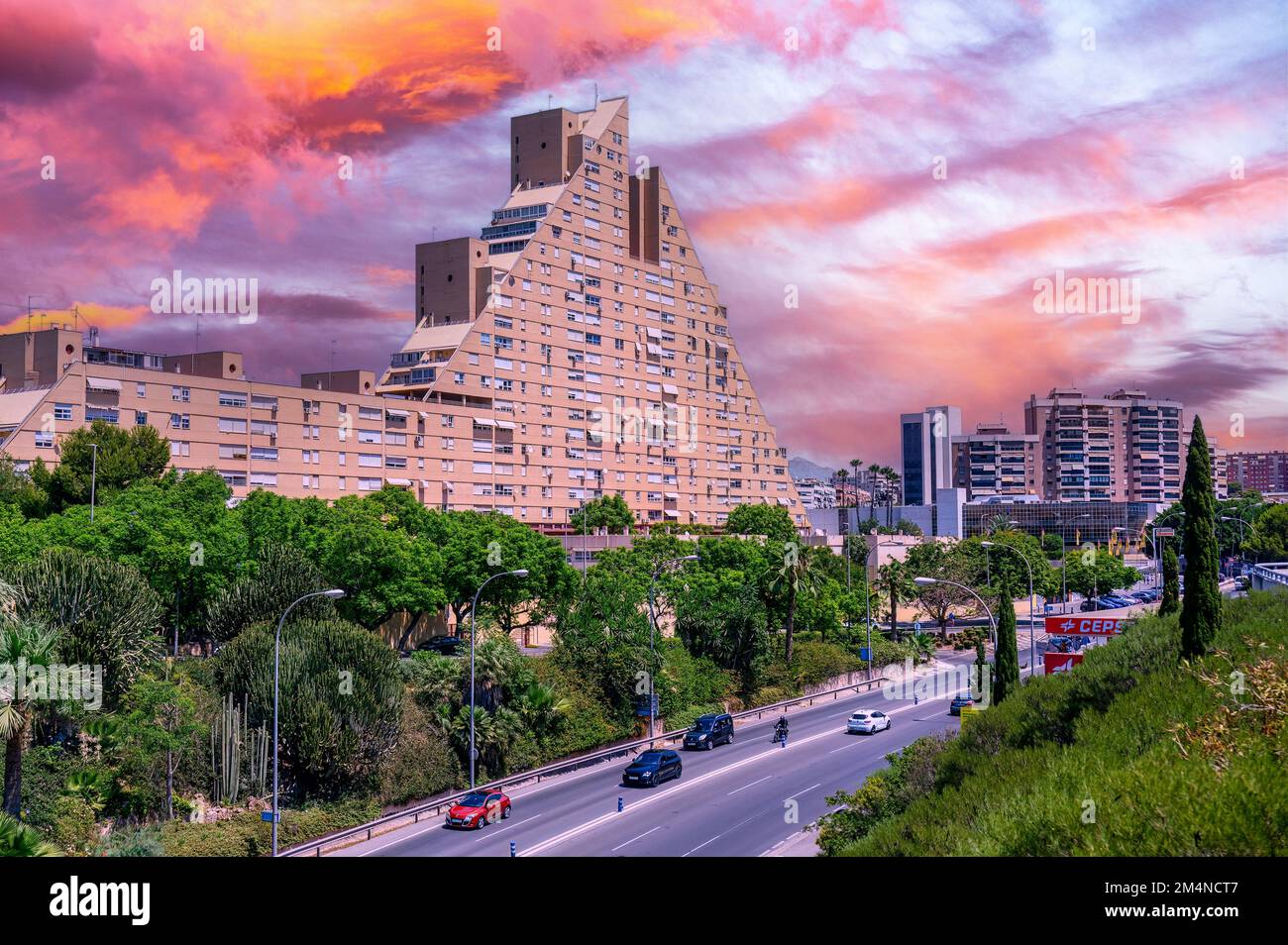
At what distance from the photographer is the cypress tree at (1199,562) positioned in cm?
2648

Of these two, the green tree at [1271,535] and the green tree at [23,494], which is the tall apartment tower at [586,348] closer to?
the green tree at [23,494]

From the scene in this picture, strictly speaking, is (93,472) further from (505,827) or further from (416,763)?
(505,827)

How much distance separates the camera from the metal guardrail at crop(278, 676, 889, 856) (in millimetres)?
35344

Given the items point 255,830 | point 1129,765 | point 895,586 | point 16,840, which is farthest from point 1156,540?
point 16,840

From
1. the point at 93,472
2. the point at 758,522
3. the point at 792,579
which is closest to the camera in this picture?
the point at 93,472

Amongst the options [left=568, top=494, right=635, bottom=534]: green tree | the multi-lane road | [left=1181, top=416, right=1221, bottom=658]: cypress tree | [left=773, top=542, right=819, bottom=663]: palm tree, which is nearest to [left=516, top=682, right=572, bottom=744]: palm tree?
the multi-lane road

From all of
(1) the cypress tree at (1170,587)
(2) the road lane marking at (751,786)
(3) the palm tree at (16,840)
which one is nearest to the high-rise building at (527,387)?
(2) the road lane marking at (751,786)

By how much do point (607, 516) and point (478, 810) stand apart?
7502 centimetres

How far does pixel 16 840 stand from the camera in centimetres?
1738

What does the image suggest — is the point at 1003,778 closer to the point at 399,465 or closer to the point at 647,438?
the point at 399,465

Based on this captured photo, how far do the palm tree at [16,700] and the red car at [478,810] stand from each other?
13.7m

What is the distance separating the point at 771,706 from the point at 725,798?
82.2 ft

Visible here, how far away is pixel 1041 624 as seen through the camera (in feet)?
Answer: 359
